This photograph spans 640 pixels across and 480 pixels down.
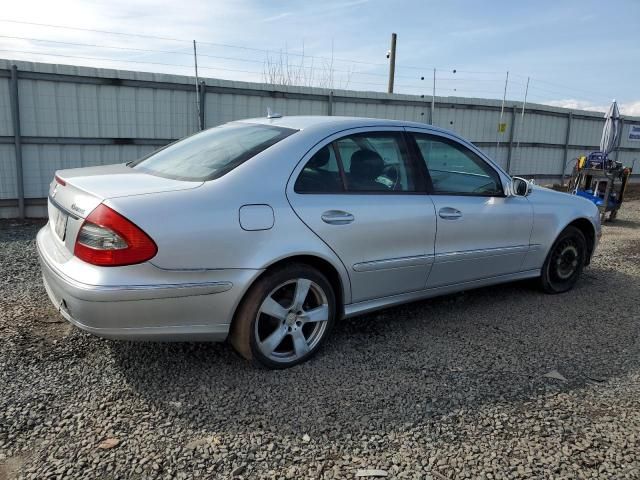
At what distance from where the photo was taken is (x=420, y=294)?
400cm

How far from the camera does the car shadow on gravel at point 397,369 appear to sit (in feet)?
9.43

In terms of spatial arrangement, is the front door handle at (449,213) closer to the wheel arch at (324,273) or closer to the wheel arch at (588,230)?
the wheel arch at (324,273)

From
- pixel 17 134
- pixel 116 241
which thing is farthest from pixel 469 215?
pixel 17 134

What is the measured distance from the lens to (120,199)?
2.76m

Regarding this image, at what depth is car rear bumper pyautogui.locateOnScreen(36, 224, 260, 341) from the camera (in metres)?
2.70

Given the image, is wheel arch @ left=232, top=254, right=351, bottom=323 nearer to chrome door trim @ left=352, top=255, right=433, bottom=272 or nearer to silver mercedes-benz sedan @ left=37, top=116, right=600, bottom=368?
silver mercedes-benz sedan @ left=37, top=116, right=600, bottom=368

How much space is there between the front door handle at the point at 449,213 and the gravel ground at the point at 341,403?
869 mm

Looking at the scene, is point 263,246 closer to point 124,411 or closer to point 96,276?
point 96,276

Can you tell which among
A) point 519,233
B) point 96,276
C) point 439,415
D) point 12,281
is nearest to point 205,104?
point 12,281

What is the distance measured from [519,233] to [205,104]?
656cm

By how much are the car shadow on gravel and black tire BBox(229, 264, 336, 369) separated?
11 cm

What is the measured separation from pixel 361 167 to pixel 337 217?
50 centimetres

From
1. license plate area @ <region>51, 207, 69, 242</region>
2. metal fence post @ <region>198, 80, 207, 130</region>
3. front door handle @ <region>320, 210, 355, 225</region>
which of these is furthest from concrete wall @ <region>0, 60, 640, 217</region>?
front door handle @ <region>320, 210, 355, 225</region>

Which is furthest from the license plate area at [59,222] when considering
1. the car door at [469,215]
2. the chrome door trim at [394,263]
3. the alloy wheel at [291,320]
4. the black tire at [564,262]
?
the black tire at [564,262]
